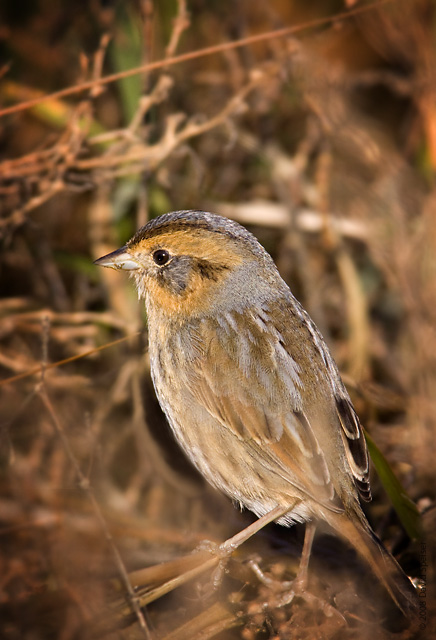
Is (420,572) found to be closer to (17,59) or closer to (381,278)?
(381,278)

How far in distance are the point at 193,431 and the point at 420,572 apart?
3.77ft

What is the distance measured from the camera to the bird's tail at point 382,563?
2859 mm

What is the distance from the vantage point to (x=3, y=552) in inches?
143

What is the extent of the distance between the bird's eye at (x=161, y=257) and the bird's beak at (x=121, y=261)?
94 mm

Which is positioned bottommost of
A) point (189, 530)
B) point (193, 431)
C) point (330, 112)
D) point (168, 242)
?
point (189, 530)

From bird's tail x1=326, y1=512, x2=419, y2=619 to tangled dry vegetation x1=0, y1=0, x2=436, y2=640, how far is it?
11 centimetres

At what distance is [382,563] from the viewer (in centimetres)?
287

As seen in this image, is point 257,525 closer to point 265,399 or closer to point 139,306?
point 265,399

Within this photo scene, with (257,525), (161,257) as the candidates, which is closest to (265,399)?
(257,525)

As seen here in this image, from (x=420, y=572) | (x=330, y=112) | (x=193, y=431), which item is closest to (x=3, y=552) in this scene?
(x=193, y=431)

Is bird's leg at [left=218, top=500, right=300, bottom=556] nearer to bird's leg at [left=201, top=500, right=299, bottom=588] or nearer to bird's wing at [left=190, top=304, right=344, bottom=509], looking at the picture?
bird's leg at [left=201, top=500, right=299, bottom=588]

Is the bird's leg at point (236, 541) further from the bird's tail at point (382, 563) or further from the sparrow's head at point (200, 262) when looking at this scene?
the sparrow's head at point (200, 262)

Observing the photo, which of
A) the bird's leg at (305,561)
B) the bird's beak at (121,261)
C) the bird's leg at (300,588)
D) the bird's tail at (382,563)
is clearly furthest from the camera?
the bird's beak at (121,261)

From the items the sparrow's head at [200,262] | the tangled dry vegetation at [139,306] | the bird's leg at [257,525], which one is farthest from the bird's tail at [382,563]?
the sparrow's head at [200,262]
